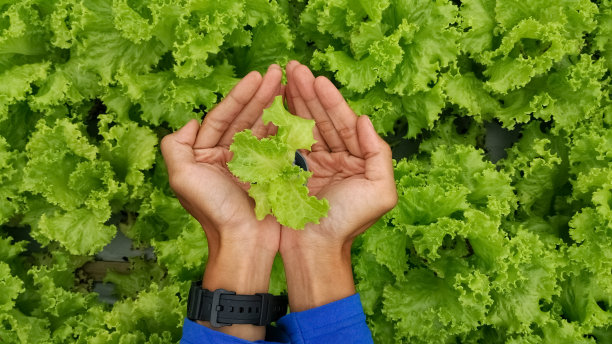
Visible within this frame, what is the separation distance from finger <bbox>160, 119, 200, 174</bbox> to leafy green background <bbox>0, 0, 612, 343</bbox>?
619 millimetres

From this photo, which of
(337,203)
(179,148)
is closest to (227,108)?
(179,148)

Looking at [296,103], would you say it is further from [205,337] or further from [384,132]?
[205,337]

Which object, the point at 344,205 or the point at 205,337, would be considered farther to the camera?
the point at 344,205

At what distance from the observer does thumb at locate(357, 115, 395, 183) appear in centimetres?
233

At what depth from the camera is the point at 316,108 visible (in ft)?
8.20

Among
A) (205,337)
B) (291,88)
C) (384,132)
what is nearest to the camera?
(205,337)

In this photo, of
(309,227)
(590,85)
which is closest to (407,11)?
(590,85)

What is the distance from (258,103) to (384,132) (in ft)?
3.40

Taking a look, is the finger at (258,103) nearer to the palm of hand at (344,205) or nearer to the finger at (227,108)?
the finger at (227,108)

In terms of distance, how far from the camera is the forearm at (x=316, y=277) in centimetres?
228

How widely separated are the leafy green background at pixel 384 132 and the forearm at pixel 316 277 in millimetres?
528

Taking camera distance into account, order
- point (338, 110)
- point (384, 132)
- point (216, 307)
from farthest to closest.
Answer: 1. point (384, 132)
2. point (338, 110)
3. point (216, 307)

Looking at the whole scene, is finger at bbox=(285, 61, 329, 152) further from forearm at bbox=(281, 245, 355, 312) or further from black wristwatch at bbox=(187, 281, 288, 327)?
black wristwatch at bbox=(187, 281, 288, 327)

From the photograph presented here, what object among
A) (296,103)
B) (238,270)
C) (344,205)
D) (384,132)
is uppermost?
(296,103)
